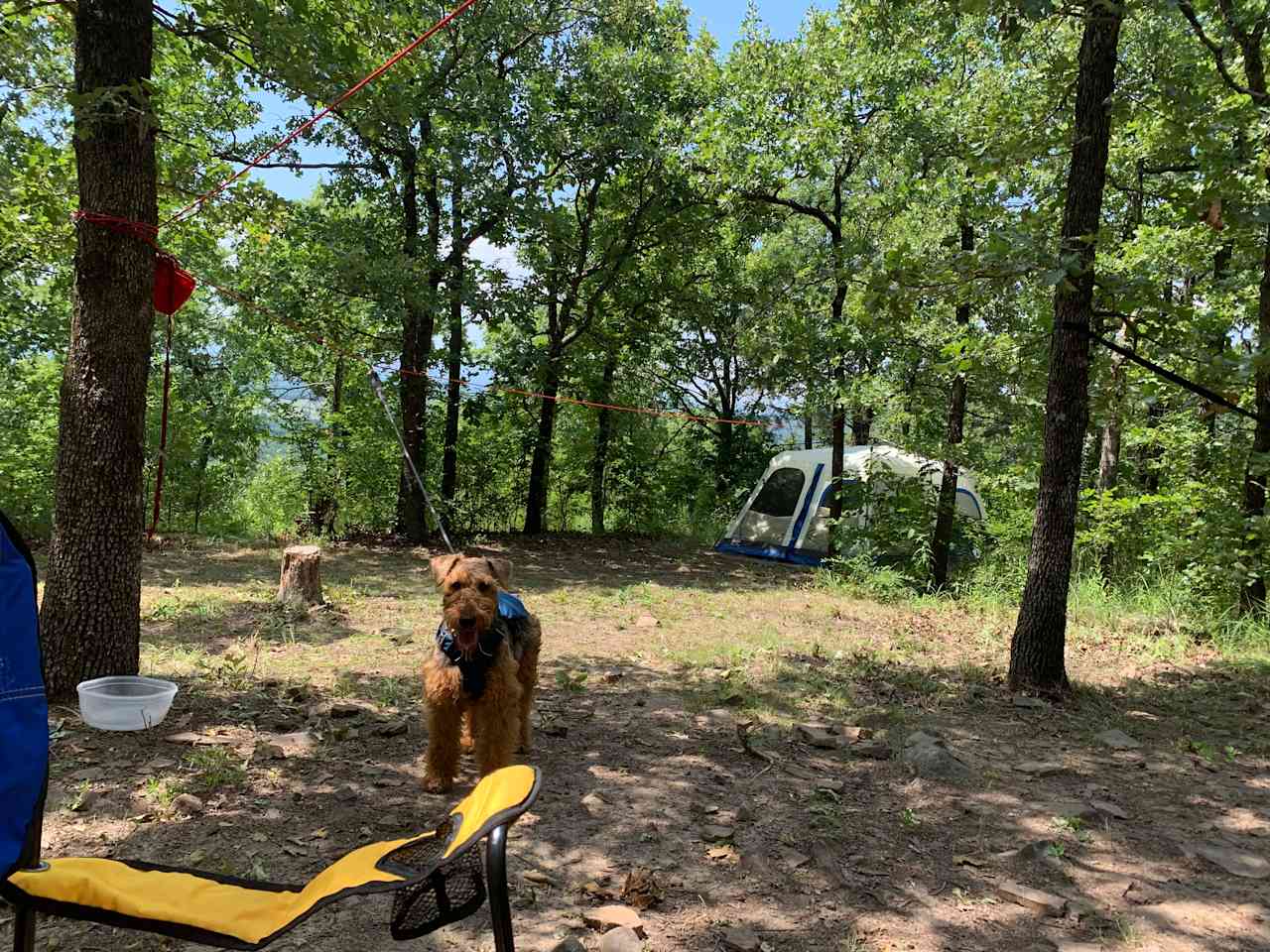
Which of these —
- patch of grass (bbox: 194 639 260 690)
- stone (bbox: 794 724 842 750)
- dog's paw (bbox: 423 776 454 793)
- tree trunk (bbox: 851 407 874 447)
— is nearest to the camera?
dog's paw (bbox: 423 776 454 793)

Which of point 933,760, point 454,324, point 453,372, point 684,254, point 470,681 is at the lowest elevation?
point 933,760

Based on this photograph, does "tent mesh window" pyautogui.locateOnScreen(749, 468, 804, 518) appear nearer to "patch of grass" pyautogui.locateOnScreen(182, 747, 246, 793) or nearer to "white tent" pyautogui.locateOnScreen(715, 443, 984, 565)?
"white tent" pyautogui.locateOnScreen(715, 443, 984, 565)

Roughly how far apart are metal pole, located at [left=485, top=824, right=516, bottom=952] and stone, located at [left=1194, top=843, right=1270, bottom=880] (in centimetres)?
267

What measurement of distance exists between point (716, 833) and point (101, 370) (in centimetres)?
341

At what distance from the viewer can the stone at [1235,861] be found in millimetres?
2625

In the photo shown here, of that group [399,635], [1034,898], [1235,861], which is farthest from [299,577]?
[1235,861]

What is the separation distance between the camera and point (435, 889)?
1.70m

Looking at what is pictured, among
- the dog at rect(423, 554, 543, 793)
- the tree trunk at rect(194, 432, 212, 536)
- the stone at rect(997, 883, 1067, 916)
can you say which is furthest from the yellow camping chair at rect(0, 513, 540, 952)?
the tree trunk at rect(194, 432, 212, 536)

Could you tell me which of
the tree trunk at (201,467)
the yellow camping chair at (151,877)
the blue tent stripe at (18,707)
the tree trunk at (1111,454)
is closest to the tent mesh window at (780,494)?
the tree trunk at (1111,454)

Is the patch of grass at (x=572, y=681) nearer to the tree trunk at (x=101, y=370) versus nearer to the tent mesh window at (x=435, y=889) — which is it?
the tree trunk at (x=101, y=370)

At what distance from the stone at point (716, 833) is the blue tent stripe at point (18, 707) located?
210 cm

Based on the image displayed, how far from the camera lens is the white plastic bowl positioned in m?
3.29

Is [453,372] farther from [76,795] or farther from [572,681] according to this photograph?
A: [76,795]

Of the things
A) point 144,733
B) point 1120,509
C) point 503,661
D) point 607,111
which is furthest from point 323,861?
point 607,111
